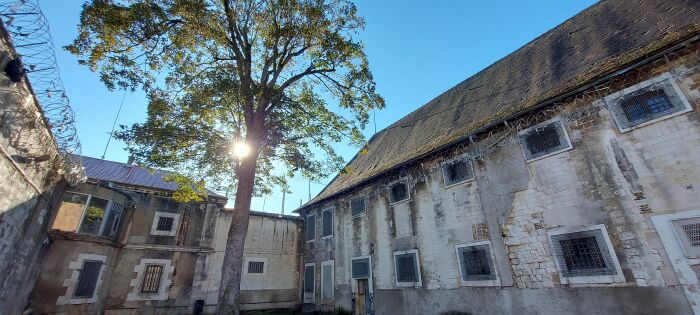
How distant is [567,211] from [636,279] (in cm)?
205

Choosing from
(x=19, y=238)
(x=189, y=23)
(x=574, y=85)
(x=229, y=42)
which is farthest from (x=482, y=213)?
(x=19, y=238)

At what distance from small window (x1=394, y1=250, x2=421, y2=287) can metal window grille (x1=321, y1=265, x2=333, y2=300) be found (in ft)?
17.4

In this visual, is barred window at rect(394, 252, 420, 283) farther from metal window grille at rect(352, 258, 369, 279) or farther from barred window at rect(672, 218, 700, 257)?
barred window at rect(672, 218, 700, 257)

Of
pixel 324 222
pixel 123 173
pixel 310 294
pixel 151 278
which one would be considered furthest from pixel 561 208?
pixel 123 173

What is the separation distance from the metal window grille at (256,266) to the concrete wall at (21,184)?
9539 millimetres

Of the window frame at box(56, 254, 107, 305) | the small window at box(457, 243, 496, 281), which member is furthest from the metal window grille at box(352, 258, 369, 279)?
the window frame at box(56, 254, 107, 305)

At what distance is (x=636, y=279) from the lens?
708 centimetres

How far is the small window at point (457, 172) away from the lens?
11.1 meters

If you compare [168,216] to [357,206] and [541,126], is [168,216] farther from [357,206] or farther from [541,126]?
[541,126]

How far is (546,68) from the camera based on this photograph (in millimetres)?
11547

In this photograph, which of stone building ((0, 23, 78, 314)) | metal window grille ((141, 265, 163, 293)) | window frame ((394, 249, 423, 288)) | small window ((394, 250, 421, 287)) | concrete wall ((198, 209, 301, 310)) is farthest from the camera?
concrete wall ((198, 209, 301, 310))

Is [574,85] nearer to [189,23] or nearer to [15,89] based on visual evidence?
[189,23]

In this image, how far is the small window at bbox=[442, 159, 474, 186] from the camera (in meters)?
11.1

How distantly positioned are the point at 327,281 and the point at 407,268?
6337 mm
